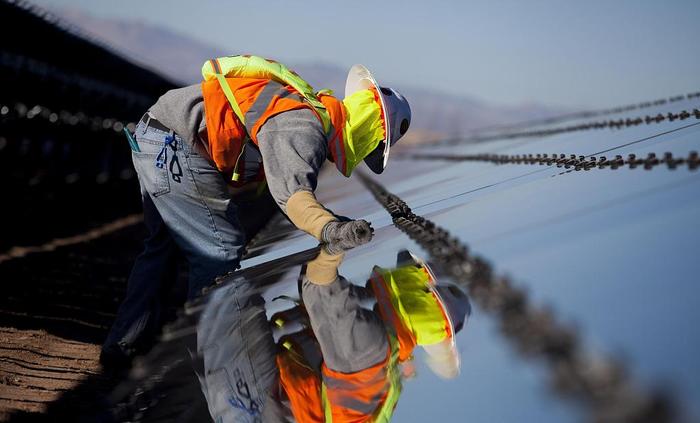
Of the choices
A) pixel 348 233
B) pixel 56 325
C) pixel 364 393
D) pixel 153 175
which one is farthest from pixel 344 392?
pixel 56 325

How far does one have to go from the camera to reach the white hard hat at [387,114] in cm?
415

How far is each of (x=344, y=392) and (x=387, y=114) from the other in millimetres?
2081

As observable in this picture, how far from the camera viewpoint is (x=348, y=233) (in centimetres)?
336

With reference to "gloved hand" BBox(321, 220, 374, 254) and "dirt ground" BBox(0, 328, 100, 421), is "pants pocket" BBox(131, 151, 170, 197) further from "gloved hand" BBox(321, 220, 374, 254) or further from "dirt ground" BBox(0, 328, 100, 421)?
"gloved hand" BBox(321, 220, 374, 254)

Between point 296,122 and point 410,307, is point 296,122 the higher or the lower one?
the higher one

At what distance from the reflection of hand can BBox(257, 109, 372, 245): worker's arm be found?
0.10 meters

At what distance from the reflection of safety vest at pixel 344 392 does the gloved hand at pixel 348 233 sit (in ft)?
2.88

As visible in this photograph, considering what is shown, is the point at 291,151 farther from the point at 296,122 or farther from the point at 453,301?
the point at 453,301

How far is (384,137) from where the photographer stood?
13.7ft

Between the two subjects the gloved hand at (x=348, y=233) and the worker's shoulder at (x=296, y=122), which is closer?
the gloved hand at (x=348, y=233)

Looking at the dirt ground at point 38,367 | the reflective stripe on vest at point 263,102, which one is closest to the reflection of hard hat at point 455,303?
the reflective stripe on vest at point 263,102

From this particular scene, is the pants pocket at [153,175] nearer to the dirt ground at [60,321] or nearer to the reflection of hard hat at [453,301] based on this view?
the dirt ground at [60,321]

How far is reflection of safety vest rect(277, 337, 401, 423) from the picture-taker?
2.13 m

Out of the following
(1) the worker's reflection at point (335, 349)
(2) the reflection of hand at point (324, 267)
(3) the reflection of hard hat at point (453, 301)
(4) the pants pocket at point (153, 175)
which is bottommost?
(4) the pants pocket at point (153, 175)
